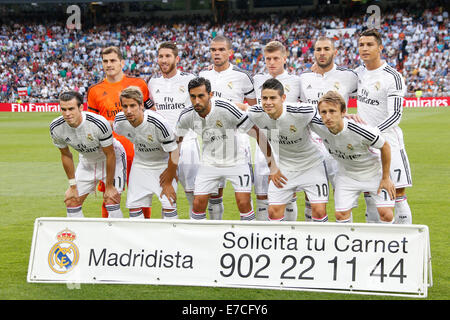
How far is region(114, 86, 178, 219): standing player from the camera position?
6.02 metres

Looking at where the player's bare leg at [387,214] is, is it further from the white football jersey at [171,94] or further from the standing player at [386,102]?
the white football jersey at [171,94]

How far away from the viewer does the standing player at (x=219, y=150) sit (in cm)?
606

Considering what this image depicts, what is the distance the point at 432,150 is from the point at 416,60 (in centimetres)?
2078

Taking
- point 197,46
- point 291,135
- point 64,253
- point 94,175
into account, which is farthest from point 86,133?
point 197,46

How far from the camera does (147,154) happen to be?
20.9ft

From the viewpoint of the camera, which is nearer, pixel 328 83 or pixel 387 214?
pixel 387 214

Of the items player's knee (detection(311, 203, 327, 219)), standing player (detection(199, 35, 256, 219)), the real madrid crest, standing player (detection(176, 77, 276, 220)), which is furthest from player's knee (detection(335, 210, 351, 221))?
the real madrid crest

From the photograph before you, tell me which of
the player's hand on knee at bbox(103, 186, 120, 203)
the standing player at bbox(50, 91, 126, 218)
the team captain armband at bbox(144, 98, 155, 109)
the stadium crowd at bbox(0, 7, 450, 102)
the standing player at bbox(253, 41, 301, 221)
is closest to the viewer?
the standing player at bbox(50, 91, 126, 218)

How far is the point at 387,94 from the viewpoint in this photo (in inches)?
240

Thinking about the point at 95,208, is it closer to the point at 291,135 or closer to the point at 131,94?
the point at 131,94

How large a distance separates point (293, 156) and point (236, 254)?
1.69 m

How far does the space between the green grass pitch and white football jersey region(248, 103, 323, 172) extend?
1.57 metres

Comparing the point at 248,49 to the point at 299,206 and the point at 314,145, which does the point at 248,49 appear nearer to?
the point at 299,206

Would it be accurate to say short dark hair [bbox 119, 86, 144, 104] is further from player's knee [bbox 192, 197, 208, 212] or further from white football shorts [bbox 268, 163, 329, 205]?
white football shorts [bbox 268, 163, 329, 205]
